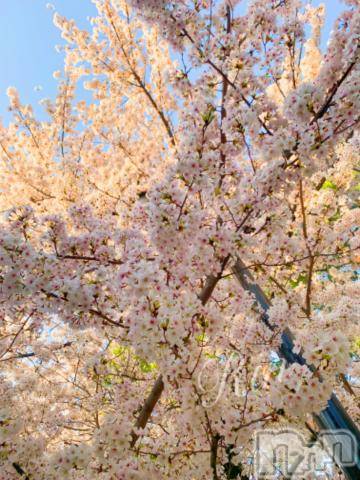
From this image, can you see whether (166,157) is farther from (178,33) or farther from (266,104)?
(266,104)

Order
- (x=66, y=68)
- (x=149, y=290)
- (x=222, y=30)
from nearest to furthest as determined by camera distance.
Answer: (x=149, y=290) < (x=222, y=30) < (x=66, y=68)

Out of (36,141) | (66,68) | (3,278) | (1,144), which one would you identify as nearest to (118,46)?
(66,68)

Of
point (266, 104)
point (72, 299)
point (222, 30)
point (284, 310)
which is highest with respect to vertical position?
point (222, 30)

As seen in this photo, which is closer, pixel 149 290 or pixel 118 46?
pixel 149 290

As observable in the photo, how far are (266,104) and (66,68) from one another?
7.41 metres

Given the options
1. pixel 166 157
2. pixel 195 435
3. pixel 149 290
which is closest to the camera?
pixel 149 290

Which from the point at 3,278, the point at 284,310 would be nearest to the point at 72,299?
the point at 3,278

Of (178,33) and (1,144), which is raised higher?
(1,144)

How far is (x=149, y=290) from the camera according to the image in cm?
295

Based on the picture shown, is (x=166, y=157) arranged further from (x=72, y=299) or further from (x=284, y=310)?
(x=72, y=299)
